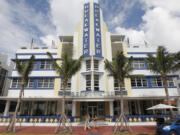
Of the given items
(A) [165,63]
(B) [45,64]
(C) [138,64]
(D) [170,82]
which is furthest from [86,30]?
(D) [170,82]

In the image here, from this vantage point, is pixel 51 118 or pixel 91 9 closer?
pixel 51 118

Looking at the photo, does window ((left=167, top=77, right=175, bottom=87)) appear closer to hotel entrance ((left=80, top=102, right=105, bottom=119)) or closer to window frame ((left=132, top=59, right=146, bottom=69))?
window frame ((left=132, top=59, right=146, bottom=69))

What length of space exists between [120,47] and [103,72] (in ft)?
22.3

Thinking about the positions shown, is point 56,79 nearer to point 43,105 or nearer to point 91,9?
point 43,105

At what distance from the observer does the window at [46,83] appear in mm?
23297

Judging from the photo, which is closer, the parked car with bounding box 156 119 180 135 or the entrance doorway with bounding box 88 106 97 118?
the parked car with bounding box 156 119 180 135

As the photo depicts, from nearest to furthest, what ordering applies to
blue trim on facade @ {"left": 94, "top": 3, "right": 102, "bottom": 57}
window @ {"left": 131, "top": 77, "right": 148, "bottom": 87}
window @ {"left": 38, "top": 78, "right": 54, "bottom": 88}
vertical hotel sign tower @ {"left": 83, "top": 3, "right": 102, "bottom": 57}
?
window @ {"left": 131, "top": 77, "right": 148, "bottom": 87} → window @ {"left": 38, "top": 78, "right": 54, "bottom": 88} → vertical hotel sign tower @ {"left": 83, "top": 3, "right": 102, "bottom": 57} → blue trim on facade @ {"left": 94, "top": 3, "right": 102, "bottom": 57}

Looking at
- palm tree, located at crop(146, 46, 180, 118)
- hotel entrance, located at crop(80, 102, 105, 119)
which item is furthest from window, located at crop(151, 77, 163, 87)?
hotel entrance, located at crop(80, 102, 105, 119)

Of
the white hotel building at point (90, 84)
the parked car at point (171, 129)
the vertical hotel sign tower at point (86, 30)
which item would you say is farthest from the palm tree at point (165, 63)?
the vertical hotel sign tower at point (86, 30)

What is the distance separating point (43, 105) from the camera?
23.0m

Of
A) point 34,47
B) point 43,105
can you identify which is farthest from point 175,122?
point 34,47

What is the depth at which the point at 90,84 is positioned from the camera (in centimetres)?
2253

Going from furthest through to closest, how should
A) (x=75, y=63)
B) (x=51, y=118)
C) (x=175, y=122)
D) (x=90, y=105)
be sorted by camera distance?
(x=90, y=105), (x=51, y=118), (x=75, y=63), (x=175, y=122)

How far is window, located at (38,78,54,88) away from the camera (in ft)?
76.4
